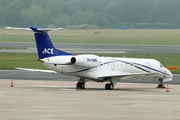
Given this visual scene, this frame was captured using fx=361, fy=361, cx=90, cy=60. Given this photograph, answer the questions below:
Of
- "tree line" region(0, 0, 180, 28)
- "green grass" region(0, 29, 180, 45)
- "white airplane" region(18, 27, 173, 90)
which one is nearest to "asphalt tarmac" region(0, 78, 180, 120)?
"white airplane" region(18, 27, 173, 90)

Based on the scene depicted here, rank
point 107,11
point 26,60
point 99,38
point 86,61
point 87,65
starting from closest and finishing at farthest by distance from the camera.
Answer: point 86,61
point 87,65
point 26,60
point 99,38
point 107,11

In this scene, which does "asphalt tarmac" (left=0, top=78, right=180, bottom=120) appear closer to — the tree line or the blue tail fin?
the blue tail fin

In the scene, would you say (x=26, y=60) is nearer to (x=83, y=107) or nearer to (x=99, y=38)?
(x=83, y=107)

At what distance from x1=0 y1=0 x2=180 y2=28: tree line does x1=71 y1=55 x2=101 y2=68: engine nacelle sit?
11215 centimetres

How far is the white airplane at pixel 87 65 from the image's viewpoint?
29.2m

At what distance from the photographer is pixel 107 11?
6511 inches

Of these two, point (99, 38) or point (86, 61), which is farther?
point (99, 38)

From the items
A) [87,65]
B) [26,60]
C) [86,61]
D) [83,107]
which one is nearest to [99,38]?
[26,60]

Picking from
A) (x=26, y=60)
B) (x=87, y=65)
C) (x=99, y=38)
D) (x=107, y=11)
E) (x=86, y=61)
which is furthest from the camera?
(x=107, y=11)

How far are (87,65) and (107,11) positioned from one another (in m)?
138

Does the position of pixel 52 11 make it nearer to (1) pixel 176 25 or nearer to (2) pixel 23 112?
(1) pixel 176 25

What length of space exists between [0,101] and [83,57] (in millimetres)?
9182

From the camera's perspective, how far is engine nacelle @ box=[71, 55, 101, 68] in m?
29.0

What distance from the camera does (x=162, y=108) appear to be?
20359mm
